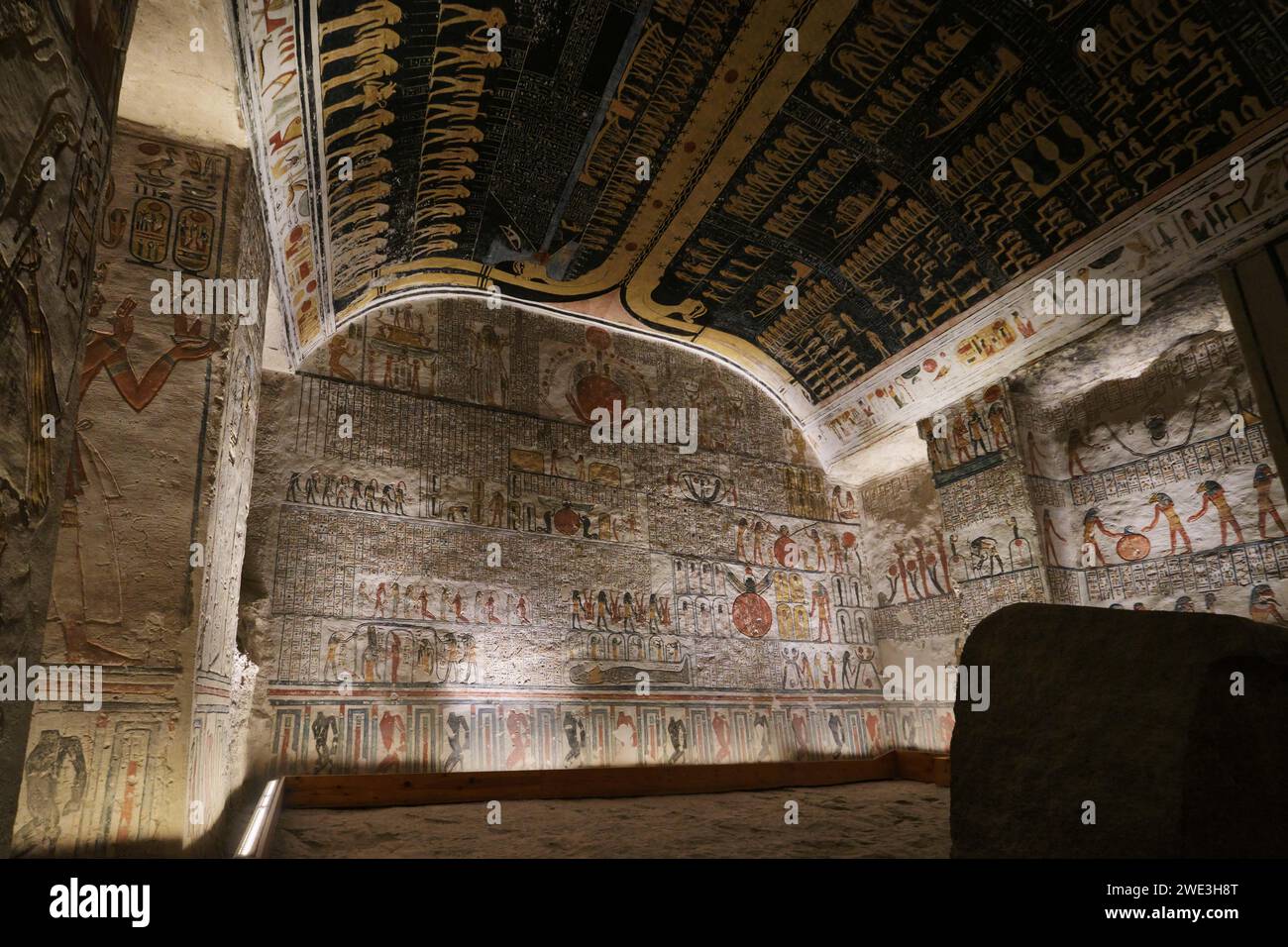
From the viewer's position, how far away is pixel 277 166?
467 centimetres

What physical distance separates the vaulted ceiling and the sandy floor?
3.77 m

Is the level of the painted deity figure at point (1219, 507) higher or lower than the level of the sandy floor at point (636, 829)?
higher

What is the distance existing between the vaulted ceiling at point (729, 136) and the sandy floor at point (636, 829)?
3769mm

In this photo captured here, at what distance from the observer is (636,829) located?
177 inches

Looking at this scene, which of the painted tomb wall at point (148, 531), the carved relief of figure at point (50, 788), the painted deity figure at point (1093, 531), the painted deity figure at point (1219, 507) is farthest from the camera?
the painted deity figure at point (1093, 531)

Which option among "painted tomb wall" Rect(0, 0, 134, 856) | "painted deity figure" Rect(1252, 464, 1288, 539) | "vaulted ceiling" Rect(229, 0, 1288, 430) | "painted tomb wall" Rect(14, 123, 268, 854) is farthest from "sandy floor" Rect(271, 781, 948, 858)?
"vaulted ceiling" Rect(229, 0, 1288, 430)

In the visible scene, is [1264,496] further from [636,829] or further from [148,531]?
[148,531]

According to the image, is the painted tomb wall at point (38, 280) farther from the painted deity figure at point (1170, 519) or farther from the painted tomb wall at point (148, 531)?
the painted deity figure at point (1170, 519)

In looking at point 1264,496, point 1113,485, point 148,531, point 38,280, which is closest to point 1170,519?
point 1113,485

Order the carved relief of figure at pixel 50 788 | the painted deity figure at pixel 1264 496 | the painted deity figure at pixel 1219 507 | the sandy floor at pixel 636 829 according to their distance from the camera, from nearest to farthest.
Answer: the carved relief of figure at pixel 50 788, the sandy floor at pixel 636 829, the painted deity figure at pixel 1264 496, the painted deity figure at pixel 1219 507

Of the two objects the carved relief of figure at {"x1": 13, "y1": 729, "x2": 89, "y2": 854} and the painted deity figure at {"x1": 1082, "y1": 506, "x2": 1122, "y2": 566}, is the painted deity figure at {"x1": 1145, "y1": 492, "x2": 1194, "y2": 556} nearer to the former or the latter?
the painted deity figure at {"x1": 1082, "y1": 506, "x2": 1122, "y2": 566}

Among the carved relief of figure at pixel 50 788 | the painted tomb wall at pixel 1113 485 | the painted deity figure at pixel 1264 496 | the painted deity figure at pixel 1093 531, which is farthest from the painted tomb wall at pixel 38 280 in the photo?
the painted deity figure at pixel 1093 531

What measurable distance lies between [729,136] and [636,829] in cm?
510

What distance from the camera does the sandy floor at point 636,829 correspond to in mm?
3768
